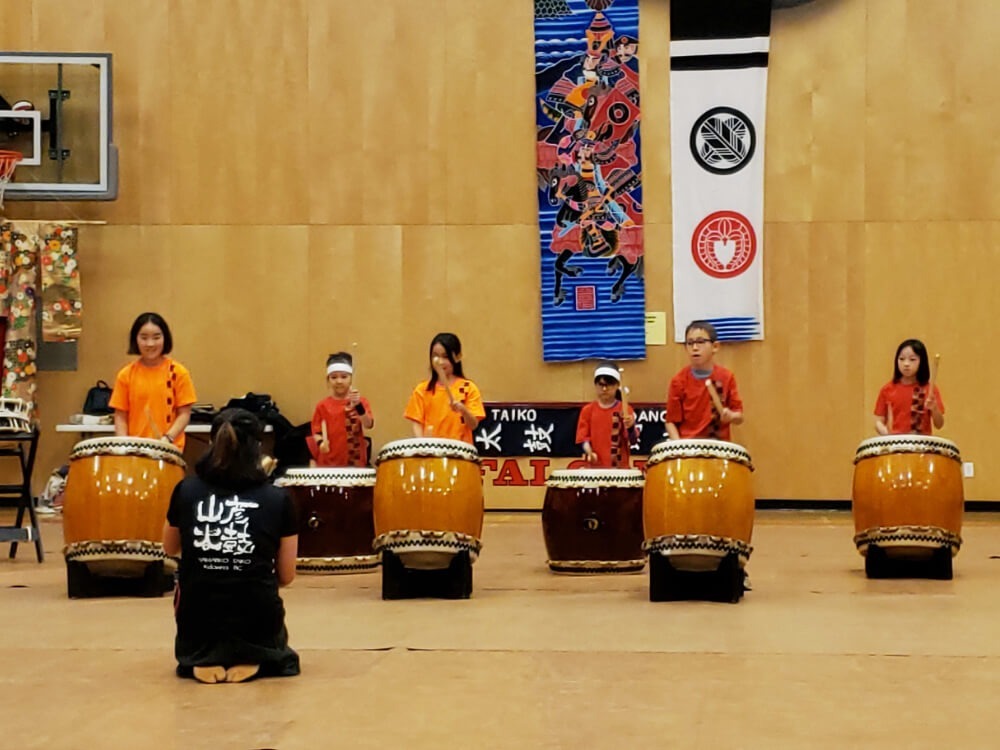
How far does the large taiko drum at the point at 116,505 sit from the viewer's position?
636 centimetres

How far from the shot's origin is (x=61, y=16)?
1088 cm

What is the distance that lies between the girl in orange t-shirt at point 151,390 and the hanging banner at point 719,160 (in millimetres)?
4776

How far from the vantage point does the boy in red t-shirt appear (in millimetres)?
6863

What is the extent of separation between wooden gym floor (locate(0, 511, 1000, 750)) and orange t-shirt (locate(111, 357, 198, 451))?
828 mm

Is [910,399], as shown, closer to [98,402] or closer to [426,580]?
[426,580]

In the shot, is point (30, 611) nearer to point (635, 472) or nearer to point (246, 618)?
point (246, 618)

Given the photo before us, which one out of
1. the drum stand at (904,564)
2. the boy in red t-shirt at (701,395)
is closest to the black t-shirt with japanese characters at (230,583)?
the boy in red t-shirt at (701,395)

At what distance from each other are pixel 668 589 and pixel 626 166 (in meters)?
5.16

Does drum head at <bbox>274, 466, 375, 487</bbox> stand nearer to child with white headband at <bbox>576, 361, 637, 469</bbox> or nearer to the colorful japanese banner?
child with white headband at <bbox>576, 361, 637, 469</bbox>

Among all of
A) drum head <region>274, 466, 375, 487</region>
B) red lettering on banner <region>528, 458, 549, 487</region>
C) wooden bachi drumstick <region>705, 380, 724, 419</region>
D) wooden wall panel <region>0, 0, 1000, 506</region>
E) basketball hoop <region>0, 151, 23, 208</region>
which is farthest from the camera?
wooden wall panel <region>0, 0, 1000, 506</region>

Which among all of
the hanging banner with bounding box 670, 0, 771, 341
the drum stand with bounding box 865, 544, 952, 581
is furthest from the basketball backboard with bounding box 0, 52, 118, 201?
the drum stand with bounding box 865, 544, 952, 581

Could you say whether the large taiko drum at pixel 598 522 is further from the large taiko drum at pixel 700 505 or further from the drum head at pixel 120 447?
the drum head at pixel 120 447

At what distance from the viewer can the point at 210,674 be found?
4.24 meters

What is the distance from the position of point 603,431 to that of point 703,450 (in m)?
1.78
